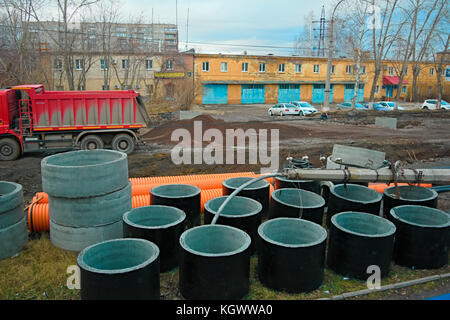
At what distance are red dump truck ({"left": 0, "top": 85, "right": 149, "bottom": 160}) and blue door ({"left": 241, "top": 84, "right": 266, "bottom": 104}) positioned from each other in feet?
110

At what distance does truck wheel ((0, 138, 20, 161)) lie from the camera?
14.5 m

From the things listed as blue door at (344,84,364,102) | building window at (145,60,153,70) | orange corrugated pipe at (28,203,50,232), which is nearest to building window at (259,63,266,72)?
blue door at (344,84,364,102)

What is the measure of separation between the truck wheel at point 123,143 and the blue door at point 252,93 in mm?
33639

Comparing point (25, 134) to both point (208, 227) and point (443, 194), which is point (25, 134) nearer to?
point (208, 227)

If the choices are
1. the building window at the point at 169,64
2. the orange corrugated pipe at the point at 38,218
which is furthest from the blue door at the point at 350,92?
the orange corrugated pipe at the point at 38,218

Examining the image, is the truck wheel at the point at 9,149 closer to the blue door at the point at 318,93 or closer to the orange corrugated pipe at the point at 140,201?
the orange corrugated pipe at the point at 140,201

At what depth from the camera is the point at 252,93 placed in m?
48.3

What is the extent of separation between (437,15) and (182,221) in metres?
38.3

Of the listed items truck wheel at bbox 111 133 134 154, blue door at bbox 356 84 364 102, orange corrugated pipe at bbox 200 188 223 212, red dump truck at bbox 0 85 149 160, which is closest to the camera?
orange corrugated pipe at bbox 200 188 223 212

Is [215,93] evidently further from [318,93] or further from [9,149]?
[9,149]

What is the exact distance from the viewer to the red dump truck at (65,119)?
14.4 m

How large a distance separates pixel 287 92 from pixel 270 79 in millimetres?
3202

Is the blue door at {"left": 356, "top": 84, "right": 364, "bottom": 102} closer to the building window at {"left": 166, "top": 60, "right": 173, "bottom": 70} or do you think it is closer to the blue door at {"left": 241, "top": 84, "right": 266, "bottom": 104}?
the blue door at {"left": 241, "top": 84, "right": 266, "bottom": 104}
